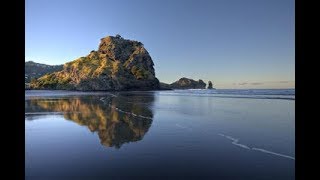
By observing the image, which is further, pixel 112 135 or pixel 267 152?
pixel 112 135

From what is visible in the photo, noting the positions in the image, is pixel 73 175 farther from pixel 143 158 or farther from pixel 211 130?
pixel 211 130

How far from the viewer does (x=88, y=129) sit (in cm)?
1828

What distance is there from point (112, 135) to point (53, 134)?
12.0 ft

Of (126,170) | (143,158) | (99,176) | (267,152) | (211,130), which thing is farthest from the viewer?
(211,130)

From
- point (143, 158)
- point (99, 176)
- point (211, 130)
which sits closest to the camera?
point (99, 176)
